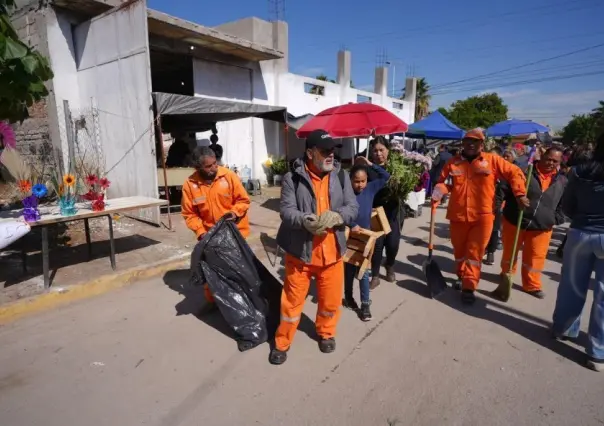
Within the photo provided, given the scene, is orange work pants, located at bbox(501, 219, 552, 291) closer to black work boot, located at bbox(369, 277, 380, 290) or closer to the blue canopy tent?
black work boot, located at bbox(369, 277, 380, 290)

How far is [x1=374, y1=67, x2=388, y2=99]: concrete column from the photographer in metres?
19.7

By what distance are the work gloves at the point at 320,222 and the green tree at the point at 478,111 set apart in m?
39.0

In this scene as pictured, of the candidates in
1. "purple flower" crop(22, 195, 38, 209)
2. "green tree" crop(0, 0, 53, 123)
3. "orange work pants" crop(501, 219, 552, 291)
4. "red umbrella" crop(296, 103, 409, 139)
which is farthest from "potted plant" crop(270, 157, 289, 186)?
A: "green tree" crop(0, 0, 53, 123)

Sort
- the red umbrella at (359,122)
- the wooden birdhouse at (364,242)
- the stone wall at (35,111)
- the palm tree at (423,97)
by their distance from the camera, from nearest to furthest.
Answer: the wooden birdhouse at (364,242)
the red umbrella at (359,122)
the stone wall at (35,111)
the palm tree at (423,97)

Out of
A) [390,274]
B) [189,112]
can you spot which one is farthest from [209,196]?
[189,112]

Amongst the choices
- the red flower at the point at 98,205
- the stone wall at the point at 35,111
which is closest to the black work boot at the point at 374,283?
the red flower at the point at 98,205

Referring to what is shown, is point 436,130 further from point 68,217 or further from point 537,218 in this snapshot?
point 68,217

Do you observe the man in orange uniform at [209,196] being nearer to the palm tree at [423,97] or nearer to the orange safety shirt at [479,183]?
the orange safety shirt at [479,183]

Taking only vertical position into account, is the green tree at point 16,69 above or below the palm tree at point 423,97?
below

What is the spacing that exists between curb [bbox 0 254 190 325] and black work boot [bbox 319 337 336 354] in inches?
104

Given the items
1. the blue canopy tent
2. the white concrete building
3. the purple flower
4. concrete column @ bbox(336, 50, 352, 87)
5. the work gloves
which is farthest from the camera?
concrete column @ bbox(336, 50, 352, 87)

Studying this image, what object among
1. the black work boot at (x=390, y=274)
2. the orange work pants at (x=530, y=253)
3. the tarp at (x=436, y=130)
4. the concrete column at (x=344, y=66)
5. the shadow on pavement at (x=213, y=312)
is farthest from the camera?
the concrete column at (x=344, y=66)

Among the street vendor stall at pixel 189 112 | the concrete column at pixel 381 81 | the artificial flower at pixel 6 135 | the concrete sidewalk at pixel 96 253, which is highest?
the concrete column at pixel 381 81

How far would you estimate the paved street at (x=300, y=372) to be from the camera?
2.29 meters
